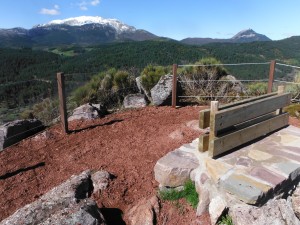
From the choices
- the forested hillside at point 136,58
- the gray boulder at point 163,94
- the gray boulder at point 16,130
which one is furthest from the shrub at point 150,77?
the forested hillside at point 136,58

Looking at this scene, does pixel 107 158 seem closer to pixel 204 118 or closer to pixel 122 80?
pixel 204 118

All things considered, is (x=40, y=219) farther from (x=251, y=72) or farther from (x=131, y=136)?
(x=251, y=72)

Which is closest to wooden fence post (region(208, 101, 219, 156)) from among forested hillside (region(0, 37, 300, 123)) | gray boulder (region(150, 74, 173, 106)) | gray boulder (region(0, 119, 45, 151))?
gray boulder (region(0, 119, 45, 151))

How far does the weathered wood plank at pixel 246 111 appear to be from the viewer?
3.48m

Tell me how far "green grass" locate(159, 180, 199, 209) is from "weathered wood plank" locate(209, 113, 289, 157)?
47cm

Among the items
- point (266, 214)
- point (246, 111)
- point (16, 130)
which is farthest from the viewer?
point (16, 130)

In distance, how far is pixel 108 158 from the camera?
15.1 feet

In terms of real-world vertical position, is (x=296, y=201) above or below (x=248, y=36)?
below

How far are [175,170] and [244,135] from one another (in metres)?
1.08

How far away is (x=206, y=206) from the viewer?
327 cm

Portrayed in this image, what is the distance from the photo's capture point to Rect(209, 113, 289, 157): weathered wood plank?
3.55 m

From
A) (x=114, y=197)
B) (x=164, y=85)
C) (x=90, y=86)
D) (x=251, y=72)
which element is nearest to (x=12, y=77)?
(x=251, y=72)

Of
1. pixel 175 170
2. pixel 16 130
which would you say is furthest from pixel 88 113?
pixel 175 170

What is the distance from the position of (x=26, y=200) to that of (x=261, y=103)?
3425mm
